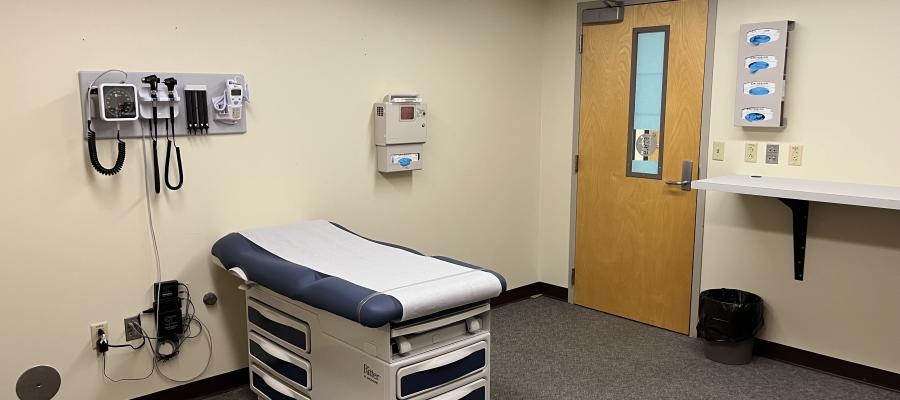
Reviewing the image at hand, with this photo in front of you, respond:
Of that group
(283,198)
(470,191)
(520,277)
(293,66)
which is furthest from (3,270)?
(520,277)

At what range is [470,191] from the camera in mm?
4352

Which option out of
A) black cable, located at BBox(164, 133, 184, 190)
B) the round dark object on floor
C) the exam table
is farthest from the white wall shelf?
the round dark object on floor

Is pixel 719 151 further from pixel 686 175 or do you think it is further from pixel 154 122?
pixel 154 122

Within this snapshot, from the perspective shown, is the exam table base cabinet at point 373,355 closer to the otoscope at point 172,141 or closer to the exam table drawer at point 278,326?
the exam table drawer at point 278,326

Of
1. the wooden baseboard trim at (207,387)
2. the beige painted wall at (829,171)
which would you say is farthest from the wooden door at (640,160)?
the wooden baseboard trim at (207,387)

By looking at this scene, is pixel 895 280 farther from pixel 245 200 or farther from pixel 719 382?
pixel 245 200

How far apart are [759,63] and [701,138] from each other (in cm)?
54

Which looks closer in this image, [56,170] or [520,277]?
[56,170]

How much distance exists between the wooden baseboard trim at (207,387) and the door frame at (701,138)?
2260mm

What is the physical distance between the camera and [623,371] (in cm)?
357

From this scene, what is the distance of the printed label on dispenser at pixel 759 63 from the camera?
11.4 feet

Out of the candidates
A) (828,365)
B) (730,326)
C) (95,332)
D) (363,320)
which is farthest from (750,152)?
(95,332)

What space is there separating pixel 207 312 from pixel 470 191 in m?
1.78

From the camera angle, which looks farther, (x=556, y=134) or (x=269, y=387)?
(x=556, y=134)
